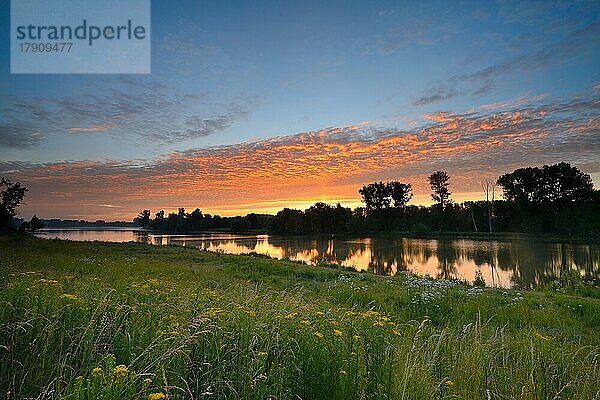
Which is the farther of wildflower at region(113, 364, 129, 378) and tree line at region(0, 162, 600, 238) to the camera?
tree line at region(0, 162, 600, 238)

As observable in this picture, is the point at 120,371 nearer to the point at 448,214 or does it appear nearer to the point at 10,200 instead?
the point at 10,200

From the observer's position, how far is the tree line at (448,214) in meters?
51.6

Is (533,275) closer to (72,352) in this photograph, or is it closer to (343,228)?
(72,352)

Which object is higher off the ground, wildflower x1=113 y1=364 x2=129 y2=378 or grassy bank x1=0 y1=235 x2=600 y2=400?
wildflower x1=113 y1=364 x2=129 y2=378

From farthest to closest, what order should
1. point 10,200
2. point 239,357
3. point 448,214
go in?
point 448,214 → point 10,200 → point 239,357

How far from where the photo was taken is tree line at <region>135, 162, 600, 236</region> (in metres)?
51.6

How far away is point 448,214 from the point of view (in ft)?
226

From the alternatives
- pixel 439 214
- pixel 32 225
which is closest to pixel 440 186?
pixel 439 214

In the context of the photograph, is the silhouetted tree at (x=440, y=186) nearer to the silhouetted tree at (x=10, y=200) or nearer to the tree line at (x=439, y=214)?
the tree line at (x=439, y=214)

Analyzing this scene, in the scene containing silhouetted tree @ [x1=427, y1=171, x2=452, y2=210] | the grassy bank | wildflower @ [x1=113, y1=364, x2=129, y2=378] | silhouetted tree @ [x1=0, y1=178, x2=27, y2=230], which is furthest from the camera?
silhouetted tree @ [x1=427, y1=171, x2=452, y2=210]

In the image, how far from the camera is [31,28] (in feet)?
23.5

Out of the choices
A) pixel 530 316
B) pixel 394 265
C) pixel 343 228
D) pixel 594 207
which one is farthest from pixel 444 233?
pixel 530 316

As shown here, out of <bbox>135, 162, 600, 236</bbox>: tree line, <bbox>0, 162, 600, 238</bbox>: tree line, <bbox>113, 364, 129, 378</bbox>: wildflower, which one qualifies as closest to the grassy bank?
<bbox>113, 364, 129, 378</bbox>: wildflower

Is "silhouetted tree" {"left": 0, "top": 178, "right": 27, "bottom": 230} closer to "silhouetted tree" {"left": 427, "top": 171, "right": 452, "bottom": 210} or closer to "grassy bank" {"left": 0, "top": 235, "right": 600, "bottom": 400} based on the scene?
"grassy bank" {"left": 0, "top": 235, "right": 600, "bottom": 400}
